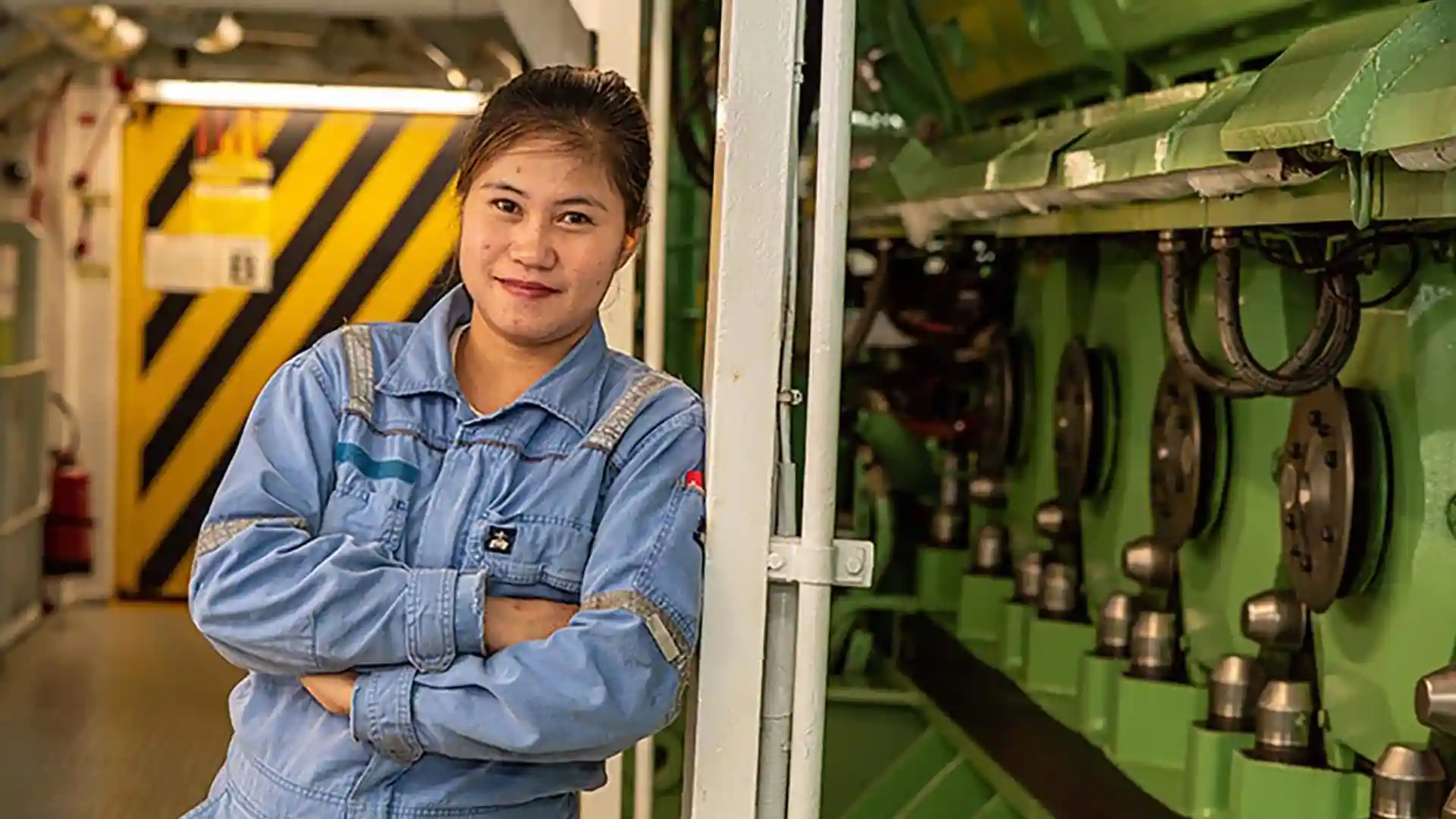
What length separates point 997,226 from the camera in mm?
3615

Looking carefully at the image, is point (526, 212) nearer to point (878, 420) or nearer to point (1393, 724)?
point (1393, 724)

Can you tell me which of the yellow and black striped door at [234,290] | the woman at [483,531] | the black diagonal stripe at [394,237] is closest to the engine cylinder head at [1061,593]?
the woman at [483,531]

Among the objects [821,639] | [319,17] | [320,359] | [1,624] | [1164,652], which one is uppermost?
[319,17]

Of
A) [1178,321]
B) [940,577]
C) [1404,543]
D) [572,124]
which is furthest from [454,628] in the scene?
[940,577]

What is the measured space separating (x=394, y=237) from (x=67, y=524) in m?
1.80

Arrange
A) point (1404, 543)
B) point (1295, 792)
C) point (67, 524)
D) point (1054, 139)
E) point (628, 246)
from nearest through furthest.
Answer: point (628, 246), point (1404, 543), point (1295, 792), point (1054, 139), point (67, 524)

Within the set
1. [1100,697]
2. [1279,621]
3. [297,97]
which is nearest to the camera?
[1279,621]

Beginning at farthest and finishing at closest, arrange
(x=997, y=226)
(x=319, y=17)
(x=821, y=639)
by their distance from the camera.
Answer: (x=319, y=17) < (x=997, y=226) < (x=821, y=639)

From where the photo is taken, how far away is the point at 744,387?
166 centimetres

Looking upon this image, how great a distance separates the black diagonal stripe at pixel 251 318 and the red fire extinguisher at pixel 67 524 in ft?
1.47

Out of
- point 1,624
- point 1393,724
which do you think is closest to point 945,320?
→ point 1393,724

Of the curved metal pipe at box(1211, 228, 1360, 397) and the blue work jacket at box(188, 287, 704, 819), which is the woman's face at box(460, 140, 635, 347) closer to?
the blue work jacket at box(188, 287, 704, 819)

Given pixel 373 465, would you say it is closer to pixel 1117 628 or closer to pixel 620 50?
pixel 620 50

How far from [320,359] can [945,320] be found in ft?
10.1
